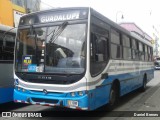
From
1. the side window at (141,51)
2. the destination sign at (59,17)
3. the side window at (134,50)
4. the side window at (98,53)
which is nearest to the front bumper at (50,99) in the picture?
the side window at (98,53)

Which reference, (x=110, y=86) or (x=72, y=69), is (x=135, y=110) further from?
(x=72, y=69)

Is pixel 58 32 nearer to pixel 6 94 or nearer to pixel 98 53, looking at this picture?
pixel 98 53

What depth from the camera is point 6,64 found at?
28.6 ft

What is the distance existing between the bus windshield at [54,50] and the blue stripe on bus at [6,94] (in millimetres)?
1141

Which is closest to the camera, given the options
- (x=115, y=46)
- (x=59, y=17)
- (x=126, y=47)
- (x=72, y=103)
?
(x=72, y=103)

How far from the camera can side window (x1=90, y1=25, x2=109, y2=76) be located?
718 centimetres

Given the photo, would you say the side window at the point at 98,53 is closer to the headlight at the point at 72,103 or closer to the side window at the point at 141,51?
the headlight at the point at 72,103

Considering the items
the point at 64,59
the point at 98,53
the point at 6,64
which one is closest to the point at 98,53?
the point at 98,53

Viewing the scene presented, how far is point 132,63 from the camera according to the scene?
1159 centimetres

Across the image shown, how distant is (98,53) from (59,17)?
1.41 m

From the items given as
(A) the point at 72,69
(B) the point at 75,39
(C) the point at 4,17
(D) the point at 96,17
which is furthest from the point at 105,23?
(C) the point at 4,17

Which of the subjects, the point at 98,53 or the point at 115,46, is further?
the point at 115,46

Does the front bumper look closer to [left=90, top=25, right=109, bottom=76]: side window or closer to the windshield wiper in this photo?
[left=90, top=25, right=109, bottom=76]: side window

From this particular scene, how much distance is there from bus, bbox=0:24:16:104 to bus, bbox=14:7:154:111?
863 mm
